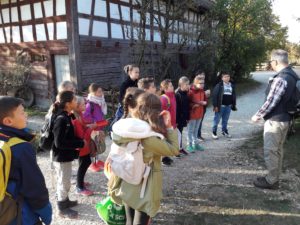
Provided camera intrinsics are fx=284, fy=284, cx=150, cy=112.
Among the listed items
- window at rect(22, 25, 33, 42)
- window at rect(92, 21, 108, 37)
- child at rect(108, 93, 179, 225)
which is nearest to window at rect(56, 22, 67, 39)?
window at rect(92, 21, 108, 37)

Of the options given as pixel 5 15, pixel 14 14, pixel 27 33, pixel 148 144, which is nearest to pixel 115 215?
pixel 148 144

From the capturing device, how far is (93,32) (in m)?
10.5

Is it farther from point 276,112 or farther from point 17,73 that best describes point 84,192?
point 17,73

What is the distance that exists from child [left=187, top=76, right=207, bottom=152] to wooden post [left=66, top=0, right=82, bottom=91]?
515 centimetres

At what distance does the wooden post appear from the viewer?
966 cm

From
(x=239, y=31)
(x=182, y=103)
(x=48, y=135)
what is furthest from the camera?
(x=239, y=31)

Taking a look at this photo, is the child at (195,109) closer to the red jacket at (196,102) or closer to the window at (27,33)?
the red jacket at (196,102)

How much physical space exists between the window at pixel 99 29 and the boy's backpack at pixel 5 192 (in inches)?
359

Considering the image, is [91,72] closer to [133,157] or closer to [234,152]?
[234,152]

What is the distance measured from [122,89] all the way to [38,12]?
7442 millimetres

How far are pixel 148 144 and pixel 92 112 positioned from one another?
259cm

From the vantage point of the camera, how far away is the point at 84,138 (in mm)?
3945

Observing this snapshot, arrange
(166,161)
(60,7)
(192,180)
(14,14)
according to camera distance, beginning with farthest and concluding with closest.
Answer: (14,14), (60,7), (166,161), (192,180)

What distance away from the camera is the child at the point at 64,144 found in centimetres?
326
